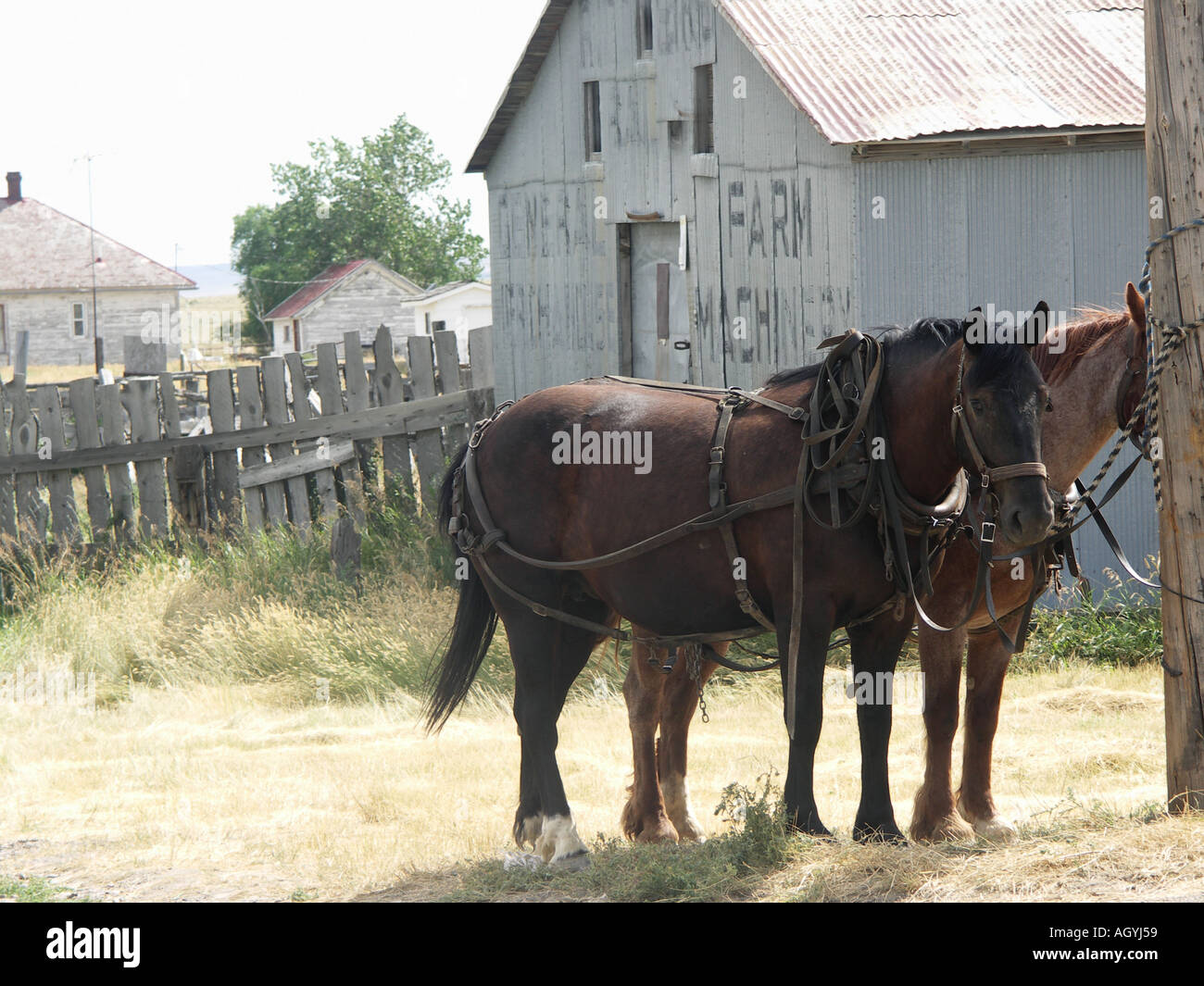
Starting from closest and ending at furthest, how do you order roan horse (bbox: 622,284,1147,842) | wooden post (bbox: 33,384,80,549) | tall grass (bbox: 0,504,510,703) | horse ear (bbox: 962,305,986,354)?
horse ear (bbox: 962,305,986,354)
roan horse (bbox: 622,284,1147,842)
tall grass (bbox: 0,504,510,703)
wooden post (bbox: 33,384,80,549)

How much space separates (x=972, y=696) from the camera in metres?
5.55

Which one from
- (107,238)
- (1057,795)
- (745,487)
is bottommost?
(1057,795)

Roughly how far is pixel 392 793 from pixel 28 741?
276 cm

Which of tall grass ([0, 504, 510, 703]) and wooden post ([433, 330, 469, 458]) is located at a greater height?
wooden post ([433, 330, 469, 458])

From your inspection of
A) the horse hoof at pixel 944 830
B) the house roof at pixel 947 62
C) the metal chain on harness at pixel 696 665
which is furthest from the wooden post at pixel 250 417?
the horse hoof at pixel 944 830

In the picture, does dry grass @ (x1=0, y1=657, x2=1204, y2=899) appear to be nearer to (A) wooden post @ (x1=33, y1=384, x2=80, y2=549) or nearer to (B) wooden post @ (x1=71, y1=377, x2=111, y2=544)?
(B) wooden post @ (x1=71, y1=377, x2=111, y2=544)

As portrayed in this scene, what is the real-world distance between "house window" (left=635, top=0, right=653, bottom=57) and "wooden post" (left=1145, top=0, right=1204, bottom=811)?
6902mm

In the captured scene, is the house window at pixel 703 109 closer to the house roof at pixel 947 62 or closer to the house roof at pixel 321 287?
the house roof at pixel 947 62

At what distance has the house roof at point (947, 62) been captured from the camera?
28.8 ft

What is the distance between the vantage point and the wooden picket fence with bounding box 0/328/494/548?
1109cm

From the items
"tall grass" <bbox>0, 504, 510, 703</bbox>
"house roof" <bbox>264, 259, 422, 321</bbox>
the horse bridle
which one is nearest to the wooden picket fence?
"tall grass" <bbox>0, 504, 510, 703</bbox>

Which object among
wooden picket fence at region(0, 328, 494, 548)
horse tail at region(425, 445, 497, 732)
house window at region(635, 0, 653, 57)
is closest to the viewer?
horse tail at region(425, 445, 497, 732)
